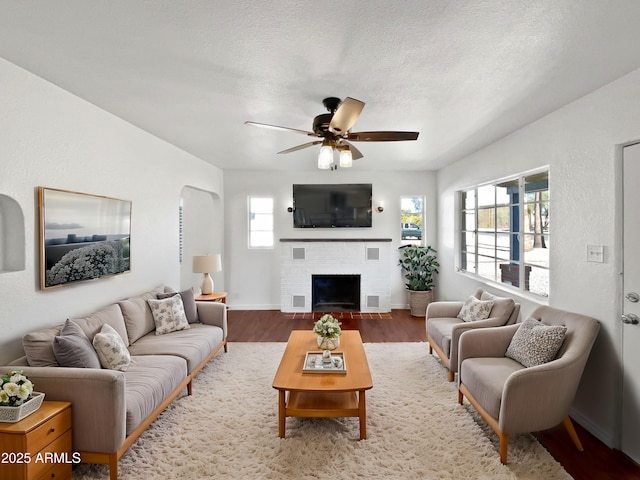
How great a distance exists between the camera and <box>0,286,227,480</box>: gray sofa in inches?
79.7

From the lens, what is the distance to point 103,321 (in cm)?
282

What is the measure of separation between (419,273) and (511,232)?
2.33 meters

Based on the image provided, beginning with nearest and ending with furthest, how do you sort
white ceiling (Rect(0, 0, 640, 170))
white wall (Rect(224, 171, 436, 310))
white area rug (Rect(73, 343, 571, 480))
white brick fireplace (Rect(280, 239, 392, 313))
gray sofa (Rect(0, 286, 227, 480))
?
white ceiling (Rect(0, 0, 640, 170)), gray sofa (Rect(0, 286, 227, 480)), white area rug (Rect(73, 343, 571, 480)), white brick fireplace (Rect(280, 239, 392, 313)), white wall (Rect(224, 171, 436, 310))

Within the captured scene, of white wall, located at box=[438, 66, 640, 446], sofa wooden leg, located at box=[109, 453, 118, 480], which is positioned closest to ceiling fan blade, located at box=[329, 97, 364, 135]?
white wall, located at box=[438, 66, 640, 446]

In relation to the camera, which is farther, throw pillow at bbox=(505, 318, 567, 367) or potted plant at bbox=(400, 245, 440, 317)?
potted plant at bbox=(400, 245, 440, 317)

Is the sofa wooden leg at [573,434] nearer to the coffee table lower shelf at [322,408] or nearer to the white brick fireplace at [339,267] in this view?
the coffee table lower shelf at [322,408]

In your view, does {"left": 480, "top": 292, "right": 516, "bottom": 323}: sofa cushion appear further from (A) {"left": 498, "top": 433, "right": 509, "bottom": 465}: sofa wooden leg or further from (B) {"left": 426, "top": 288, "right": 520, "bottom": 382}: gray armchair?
(A) {"left": 498, "top": 433, "right": 509, "bottom": 465}: sofa wooden leg

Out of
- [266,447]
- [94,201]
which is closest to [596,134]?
[266,447]

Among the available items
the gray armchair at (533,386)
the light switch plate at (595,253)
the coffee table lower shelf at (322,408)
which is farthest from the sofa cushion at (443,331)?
the light switch plate at (595,253)

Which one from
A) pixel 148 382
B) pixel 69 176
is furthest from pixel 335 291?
pixel 69 176

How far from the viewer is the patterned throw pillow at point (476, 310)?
3490 millimetres

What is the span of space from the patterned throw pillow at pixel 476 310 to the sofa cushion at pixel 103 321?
343 cm

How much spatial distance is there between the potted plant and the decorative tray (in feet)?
10.5

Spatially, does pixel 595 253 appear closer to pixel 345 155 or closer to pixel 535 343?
pixel 535 343
